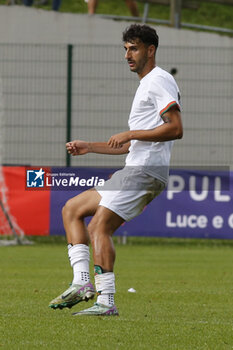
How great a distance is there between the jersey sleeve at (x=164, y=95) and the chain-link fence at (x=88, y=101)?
978cm

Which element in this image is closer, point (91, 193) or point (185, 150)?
point (91, 193)

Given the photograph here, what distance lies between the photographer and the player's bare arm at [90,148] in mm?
7098

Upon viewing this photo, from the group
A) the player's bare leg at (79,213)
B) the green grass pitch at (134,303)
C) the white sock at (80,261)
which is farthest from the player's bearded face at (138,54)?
the green grass pitch at (134,303)

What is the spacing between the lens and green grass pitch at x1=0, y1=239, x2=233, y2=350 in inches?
239

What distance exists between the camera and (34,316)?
7242mm

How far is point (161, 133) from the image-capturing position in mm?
6812

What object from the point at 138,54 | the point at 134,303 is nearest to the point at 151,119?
the point at 138,54

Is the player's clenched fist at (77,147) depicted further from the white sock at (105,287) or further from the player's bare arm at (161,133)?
the white sock at (105,287)

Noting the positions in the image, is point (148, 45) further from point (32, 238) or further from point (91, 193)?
point (32, 238)

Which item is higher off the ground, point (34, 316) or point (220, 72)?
point (220, 72)

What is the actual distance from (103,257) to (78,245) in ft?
0.84

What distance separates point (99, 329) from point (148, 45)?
83.5 inches

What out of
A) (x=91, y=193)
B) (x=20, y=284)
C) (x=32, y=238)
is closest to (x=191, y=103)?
(x=32, y=238)

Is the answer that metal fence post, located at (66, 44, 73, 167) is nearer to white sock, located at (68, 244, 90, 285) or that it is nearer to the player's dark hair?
white sock, located at (68, 244, 90, 285)
